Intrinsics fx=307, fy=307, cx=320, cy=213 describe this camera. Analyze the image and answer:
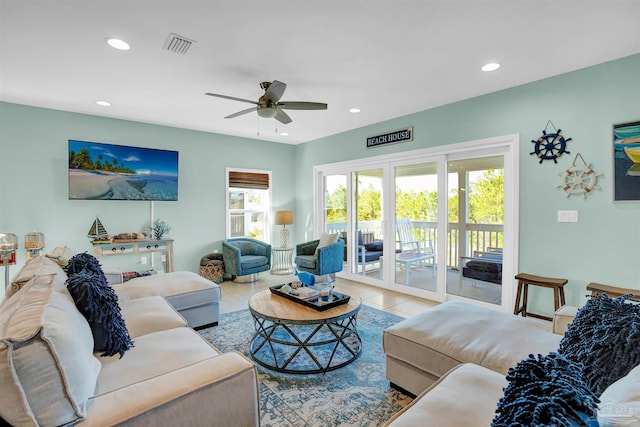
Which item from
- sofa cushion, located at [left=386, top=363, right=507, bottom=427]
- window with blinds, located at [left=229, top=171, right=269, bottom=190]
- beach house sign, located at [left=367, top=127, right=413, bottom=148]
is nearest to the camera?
sofa cushion, located at [left=386, top=363, right=507, bottom=427]

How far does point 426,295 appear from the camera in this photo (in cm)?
426

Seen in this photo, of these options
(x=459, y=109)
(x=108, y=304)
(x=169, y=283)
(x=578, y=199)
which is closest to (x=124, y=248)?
(x=169, y=283)

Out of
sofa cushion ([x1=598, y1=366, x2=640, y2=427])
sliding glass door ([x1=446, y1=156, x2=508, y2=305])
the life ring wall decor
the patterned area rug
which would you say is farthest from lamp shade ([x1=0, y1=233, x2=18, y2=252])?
the life ring wall decor

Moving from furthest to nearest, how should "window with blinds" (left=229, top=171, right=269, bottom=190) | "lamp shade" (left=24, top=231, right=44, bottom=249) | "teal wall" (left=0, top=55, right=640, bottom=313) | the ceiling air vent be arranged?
Answer: 1. "window with blinds" (left=229, top=171, right=269, bottom=190)
2. "lamp shade" (left=24, top=231, right=44, bottom=249)
3. "teal wall" (left=0, top=55, right=640, bottom=313)
4. the ceiling air vent

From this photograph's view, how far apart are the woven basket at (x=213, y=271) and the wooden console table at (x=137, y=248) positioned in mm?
554

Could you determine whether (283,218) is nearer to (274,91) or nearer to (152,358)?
(274,91)

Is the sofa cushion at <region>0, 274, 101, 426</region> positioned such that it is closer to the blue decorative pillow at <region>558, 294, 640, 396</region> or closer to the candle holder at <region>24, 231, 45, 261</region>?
the blue decorative pillow at <region>558, 294, 640, 396</region>

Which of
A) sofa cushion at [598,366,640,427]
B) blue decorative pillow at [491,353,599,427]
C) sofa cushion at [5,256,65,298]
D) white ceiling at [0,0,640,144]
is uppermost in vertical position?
white ceiling at [0,0,640,144]

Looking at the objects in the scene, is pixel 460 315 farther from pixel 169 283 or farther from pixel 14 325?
pixel 169 283

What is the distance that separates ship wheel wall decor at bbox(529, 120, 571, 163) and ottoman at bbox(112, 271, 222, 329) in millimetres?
3656

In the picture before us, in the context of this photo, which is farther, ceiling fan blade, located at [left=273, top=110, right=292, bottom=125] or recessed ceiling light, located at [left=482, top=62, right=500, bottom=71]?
ceiling fan blade, located at [left=273, top=110, right=292, bottom=125]

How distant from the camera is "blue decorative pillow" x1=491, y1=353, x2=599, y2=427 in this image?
25.5 inches

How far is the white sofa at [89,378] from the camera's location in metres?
0.94

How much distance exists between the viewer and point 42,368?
3.16ft
